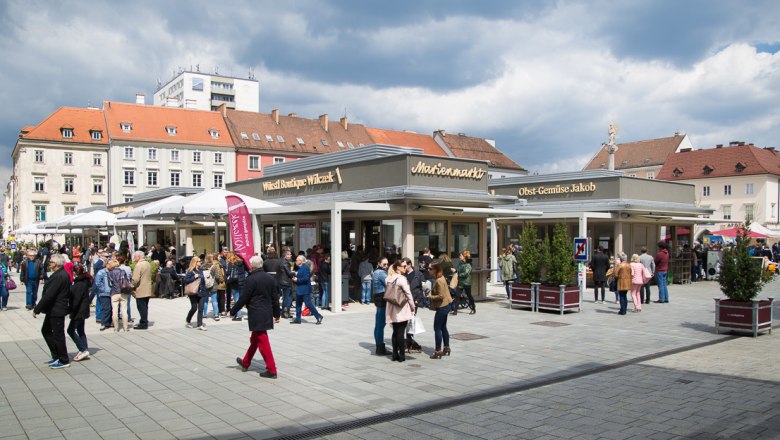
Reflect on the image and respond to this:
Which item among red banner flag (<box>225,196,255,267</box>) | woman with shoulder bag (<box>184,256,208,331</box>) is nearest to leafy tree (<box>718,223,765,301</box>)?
red banner flag (<box>225,196,255,267</box>)

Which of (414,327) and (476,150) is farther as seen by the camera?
(476,150)

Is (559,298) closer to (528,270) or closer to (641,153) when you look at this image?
(528,270)

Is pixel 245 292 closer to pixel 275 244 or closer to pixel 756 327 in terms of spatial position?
pixel 756 327

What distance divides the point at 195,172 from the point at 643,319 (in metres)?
54.8

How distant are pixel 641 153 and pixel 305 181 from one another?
2709 inches

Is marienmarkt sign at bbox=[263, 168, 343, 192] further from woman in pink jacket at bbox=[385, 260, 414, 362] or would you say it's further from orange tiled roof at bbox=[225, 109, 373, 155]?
orange tiled roof at bbox=[225, 109, 373, 155]

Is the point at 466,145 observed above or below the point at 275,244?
above

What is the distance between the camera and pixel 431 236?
18.5 meters

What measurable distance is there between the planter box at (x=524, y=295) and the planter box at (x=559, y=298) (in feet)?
0.43

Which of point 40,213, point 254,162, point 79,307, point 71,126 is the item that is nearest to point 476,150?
point 254,162

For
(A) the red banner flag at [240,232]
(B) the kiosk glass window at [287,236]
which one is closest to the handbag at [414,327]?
(A) the red banner flag at [240,232]

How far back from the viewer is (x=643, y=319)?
15.1 m

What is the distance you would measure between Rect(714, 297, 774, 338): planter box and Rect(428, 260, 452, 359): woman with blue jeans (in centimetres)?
635

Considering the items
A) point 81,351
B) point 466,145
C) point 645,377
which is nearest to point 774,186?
point 466,145
